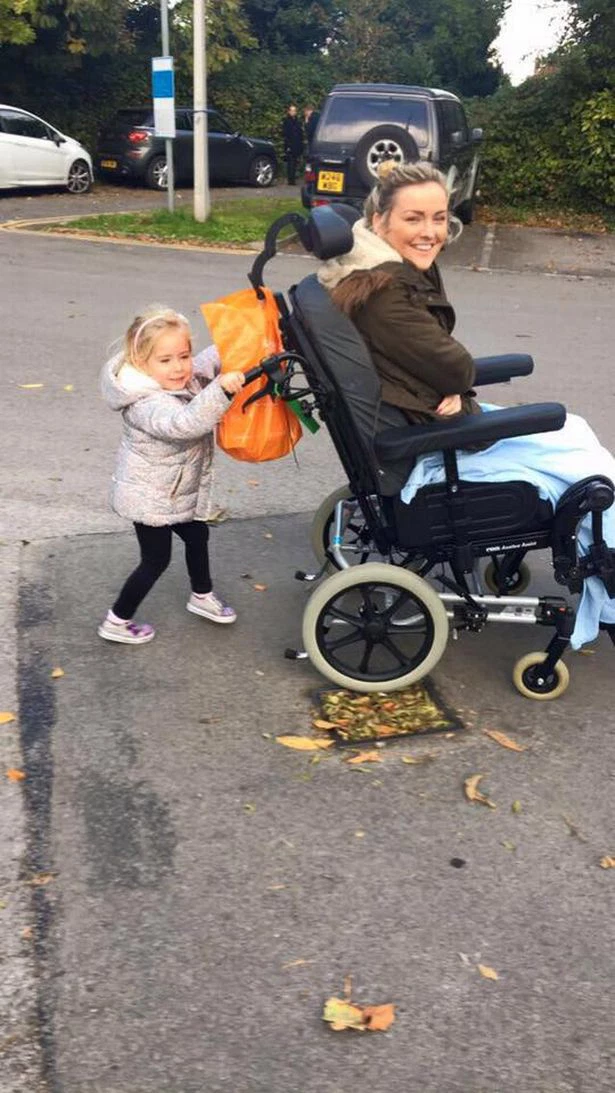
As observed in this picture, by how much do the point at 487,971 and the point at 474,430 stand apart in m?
1.60

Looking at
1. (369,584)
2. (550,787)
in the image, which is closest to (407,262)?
(369,584)

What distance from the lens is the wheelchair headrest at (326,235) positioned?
3184 millimetres

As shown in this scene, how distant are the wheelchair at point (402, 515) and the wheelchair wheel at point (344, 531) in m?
0.27

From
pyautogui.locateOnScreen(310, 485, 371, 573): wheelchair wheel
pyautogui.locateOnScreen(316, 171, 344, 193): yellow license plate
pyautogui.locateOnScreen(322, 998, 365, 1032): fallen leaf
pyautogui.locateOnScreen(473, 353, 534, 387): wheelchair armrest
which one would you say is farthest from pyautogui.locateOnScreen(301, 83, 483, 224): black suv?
pyautogui.locateOnScreen(322, 998, 365, 1032): fallen leaf

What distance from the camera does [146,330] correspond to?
11.6ft

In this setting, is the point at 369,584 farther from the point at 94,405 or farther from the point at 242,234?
the point at 242,234

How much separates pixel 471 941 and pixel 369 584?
129 centimetres

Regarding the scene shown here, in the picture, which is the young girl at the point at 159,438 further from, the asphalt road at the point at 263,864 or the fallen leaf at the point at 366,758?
the fallen leaf at the point at 366,758

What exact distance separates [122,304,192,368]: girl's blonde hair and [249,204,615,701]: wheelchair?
0.36 metres

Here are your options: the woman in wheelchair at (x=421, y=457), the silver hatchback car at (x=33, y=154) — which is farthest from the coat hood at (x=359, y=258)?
the silver hatchback car at (x=33, y=154)

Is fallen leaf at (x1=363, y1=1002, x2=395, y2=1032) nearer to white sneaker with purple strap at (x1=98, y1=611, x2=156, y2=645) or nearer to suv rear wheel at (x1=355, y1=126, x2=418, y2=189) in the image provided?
white sneaker with purple strap at (x1=98, y1=611, x2=156, y2=645)

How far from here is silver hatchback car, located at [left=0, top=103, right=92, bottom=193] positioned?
1867cm

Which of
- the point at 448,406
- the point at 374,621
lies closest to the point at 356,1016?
the point at 374,621

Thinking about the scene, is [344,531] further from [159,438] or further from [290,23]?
[290,23]
